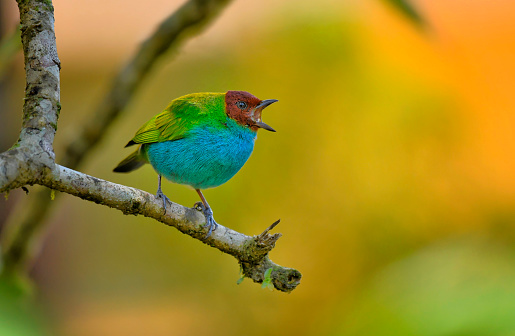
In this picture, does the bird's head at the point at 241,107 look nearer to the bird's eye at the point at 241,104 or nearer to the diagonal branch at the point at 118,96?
the bird's eye at the point at 241,104

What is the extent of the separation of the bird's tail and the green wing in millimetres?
212

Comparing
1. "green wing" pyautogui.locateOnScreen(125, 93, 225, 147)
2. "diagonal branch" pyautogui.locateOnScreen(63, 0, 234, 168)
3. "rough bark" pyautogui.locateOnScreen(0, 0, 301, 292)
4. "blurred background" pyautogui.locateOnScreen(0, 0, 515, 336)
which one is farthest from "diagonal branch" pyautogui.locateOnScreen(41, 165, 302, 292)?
"blurred background" pyautogui.locateOnScreen(0, 0, 515, 336)

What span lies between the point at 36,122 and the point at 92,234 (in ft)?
17.0

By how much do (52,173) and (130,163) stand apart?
161cm

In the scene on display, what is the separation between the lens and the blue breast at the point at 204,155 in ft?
9.29

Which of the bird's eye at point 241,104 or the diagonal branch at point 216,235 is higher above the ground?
the bird's eye at point 241,104

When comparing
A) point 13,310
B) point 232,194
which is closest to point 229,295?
point 232,194

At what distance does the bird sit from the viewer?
9.33ft

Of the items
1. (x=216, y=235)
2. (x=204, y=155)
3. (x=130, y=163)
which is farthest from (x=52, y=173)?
(x=130, y=163)

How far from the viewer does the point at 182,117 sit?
117 inches

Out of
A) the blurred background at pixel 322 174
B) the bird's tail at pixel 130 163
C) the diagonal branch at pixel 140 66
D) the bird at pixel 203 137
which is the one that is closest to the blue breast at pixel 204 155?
the bird at pixel 203 137

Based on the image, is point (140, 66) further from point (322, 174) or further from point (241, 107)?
point (322, 174)

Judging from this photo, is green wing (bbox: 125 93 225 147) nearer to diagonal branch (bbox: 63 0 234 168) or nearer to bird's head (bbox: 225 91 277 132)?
bird's head (bbox: 225 91 277 132)

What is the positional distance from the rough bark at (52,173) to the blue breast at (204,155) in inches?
16.8
